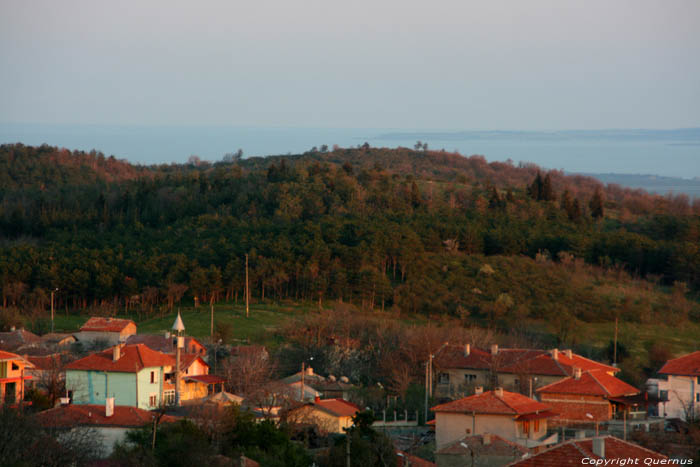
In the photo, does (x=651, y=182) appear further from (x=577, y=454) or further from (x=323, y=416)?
(x=577, y=454)

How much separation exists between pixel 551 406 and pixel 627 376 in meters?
9.54

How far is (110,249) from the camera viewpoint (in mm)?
64812

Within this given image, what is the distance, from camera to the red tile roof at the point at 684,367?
37.7 metres

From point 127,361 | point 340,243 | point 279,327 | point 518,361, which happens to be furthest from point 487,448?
point 340,243

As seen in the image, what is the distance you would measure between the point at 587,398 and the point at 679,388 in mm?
4022

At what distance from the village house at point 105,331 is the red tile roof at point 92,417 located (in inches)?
613

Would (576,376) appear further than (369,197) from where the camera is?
No

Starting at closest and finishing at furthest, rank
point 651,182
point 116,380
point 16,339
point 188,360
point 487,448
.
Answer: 1. point 487,448
2. point 116,380
3. point 188,360
4. point 16,339
5. point 651,182

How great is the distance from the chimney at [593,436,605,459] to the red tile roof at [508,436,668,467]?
0.36ft

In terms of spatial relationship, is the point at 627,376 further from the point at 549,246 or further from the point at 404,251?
the point at 549,246

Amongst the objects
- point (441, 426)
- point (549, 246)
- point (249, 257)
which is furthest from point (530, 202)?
point (441, 426)

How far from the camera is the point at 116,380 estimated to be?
120 feet

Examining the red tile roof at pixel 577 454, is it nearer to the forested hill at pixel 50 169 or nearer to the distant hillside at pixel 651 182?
the forested hill at pixel 50 169

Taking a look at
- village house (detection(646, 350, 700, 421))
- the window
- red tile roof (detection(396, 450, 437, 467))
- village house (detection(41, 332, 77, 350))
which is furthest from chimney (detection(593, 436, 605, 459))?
village house (detection(41, 332, 77, 350))
